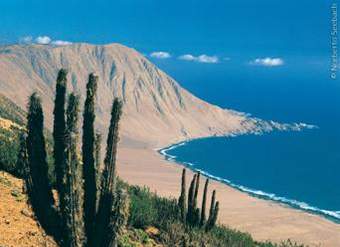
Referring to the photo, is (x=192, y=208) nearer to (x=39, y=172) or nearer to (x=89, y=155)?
(x=89, y=155)

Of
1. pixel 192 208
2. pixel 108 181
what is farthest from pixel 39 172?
pixel 192 208

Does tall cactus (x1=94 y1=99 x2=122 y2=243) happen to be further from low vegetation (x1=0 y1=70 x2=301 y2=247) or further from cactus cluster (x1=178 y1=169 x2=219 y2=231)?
cactus cluster (x1=178 y1=169 x2=219 y2=231)

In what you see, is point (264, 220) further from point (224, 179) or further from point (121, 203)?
point (121, 203)

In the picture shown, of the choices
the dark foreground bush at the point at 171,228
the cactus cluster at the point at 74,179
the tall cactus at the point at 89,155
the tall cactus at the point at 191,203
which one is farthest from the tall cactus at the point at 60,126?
the tall cactus at the point at 191,203

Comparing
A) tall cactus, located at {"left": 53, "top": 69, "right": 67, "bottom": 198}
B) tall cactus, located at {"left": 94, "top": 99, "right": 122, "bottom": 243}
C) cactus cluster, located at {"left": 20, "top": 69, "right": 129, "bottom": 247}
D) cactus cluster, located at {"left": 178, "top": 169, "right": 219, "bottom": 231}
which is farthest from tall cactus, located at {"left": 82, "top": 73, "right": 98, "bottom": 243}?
cactus cluster, located at {"left": 178, "top": 169, "right": 219, "bottom": 231}

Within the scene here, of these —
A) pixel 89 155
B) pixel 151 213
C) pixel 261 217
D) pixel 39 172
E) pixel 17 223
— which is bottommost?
pixel 261 217

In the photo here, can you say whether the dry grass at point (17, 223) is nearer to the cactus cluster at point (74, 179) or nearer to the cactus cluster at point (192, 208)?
the cactus cluster at point (74, 179)
